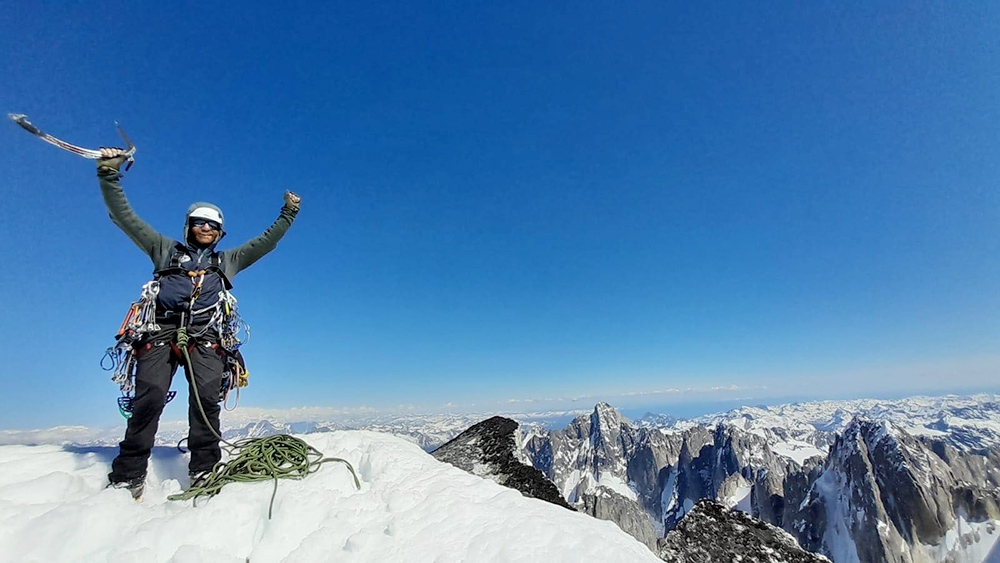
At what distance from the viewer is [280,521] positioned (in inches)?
214

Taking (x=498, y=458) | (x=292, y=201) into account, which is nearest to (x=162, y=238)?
(x=292, y=201)

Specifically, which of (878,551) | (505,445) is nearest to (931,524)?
(878,551)

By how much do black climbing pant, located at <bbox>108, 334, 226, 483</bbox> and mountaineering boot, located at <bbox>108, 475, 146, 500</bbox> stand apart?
0.15 ft

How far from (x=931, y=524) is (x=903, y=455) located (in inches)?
832

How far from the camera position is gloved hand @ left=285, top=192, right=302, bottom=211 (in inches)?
310

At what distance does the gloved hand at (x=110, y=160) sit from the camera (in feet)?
20.3

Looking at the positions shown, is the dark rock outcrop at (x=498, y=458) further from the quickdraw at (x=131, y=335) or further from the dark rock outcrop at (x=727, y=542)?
the quickdraw at (x=131, y=335)

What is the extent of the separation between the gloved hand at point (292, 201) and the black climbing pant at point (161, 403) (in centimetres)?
266

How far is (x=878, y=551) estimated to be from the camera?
469 feet

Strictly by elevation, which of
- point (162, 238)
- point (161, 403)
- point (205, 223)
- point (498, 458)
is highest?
point (205, 223)

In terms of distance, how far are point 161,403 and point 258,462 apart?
5.22ft

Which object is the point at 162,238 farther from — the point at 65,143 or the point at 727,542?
the point at 727,542

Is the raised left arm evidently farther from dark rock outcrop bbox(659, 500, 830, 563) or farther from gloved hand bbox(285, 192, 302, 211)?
dark rock outcrop bbox(659, 500, 830, 563)

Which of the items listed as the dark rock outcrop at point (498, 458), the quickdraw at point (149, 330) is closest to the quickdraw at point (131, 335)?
the quickdraw at point (149, 330)
